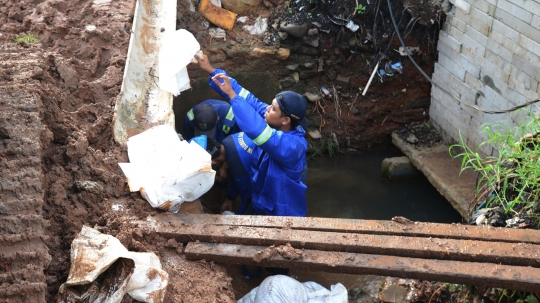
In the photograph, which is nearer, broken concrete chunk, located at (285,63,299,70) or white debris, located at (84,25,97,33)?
white debris, located at (84,25,97,33)

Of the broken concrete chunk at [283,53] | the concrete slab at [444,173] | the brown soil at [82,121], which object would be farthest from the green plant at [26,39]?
the concrete slab at [444,173]

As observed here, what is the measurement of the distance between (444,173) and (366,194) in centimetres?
92

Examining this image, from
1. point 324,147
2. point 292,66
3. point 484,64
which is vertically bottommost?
point 324,147

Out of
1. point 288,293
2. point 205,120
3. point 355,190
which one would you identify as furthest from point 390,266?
point 355,190

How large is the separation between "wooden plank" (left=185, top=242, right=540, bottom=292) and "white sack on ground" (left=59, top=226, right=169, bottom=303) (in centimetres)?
43

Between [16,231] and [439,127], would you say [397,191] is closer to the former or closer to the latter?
[439,127]

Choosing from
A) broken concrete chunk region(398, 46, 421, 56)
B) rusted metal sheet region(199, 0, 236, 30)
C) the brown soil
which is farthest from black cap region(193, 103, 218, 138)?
broken concrete chunk region(398, 46, 421, 56)

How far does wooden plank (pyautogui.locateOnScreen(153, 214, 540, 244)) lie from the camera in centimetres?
308

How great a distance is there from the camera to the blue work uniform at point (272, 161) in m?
3.73

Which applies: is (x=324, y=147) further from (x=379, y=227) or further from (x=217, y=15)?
(x=379, y=227)

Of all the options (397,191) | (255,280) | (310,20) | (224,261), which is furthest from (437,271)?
(310,20)

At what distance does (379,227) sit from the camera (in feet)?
10.3

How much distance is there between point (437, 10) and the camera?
5906mm

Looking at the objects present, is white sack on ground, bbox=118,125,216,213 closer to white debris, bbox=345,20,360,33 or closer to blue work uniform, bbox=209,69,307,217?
blue work uniform, bbox=209,69,307,217
